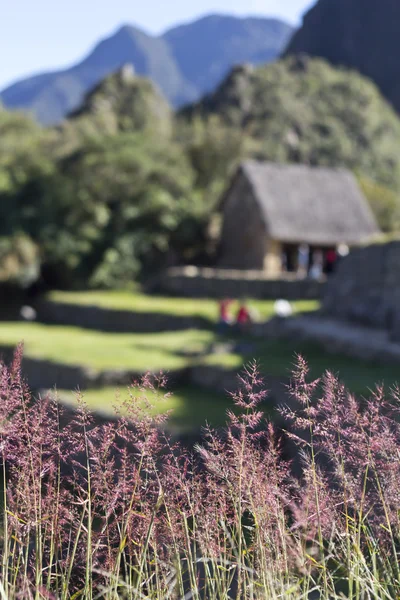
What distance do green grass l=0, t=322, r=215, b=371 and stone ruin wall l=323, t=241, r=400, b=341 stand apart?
2729 mm

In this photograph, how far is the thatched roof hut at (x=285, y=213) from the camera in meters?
→ 26.1

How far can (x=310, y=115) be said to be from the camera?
51312 mm

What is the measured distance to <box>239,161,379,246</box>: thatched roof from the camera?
→ 26.0m

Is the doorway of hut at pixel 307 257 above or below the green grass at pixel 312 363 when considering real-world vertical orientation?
below

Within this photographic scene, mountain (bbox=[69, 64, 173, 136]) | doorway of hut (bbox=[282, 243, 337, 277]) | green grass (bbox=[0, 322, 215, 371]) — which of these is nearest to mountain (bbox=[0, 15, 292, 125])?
mountain (bbox=[69, 64, 173, 136])

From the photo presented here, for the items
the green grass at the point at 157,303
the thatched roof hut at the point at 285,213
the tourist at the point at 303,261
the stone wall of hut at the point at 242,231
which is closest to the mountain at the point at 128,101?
the stone wall of hut at the point at 242,231

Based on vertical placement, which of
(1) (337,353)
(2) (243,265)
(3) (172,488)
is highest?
(3) (172,488)

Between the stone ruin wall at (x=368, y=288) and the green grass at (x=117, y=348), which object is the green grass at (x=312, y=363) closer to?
the green grass at (x=117, y=348)

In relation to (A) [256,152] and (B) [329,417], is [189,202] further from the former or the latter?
(B) [329,417]

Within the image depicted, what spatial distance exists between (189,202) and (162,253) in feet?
7.12

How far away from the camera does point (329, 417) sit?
94.4 inches

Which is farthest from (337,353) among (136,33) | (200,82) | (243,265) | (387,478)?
(200,82)

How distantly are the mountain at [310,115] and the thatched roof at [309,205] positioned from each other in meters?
15.9

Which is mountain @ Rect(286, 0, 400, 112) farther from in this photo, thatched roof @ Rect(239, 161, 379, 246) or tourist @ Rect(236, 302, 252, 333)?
tourist @ Rect(236, 302, 252, 333)
